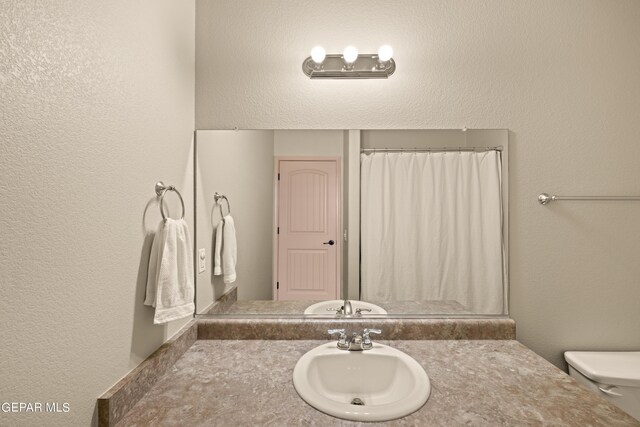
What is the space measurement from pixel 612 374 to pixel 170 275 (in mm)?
1662

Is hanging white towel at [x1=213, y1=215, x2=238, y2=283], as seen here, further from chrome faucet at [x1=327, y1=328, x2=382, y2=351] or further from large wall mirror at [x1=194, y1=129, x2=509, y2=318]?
chrome faucet at [x1=327, y1=328, x2=382, y2=351]

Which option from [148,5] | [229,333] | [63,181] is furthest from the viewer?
[229,333]

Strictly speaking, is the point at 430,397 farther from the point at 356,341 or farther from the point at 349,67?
the point at 349,67

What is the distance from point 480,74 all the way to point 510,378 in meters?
1.25

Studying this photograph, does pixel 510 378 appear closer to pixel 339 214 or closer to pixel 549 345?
pixel 549 345

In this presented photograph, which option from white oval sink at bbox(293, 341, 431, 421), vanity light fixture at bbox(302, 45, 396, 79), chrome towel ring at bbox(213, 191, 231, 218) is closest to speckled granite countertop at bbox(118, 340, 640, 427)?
white oval sink at bbox(293, 341, 431, 421)

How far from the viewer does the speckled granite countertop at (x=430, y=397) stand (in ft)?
2.83

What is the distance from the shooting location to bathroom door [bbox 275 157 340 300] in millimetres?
1429

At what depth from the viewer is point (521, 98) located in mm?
1433

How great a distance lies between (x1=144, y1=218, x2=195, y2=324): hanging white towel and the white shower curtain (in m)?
0.77

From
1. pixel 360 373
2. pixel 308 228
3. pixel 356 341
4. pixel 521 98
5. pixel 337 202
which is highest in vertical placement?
pixel 521 98

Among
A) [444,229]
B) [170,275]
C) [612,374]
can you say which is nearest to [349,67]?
[444,229]

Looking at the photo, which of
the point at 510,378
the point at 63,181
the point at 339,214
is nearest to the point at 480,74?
the point at 339,214

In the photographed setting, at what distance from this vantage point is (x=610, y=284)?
55.7 inches
